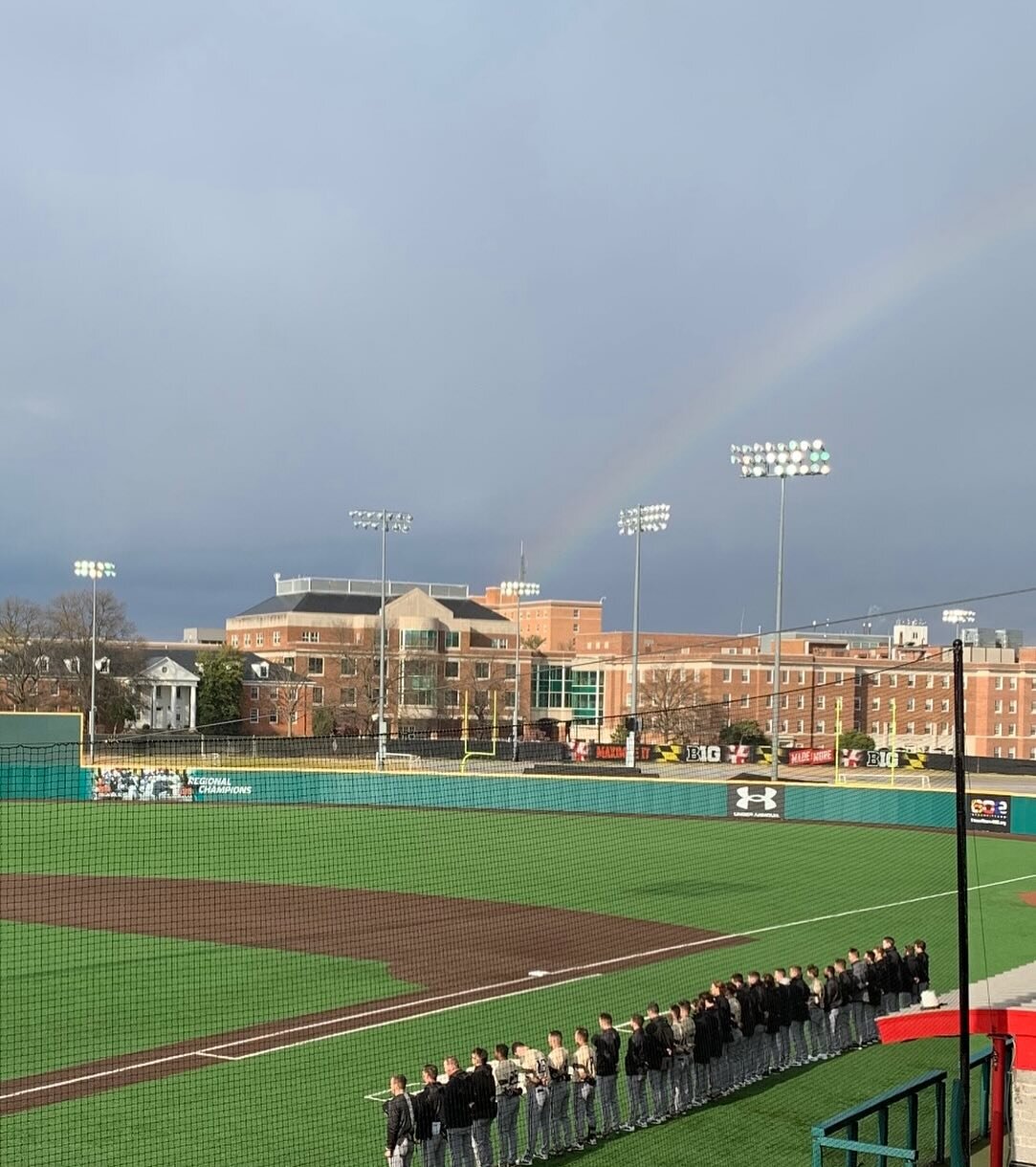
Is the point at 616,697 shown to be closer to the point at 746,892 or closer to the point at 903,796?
the point at 903,796

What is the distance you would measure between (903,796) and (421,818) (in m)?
15.0

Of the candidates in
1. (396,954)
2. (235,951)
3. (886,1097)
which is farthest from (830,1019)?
(235,951)

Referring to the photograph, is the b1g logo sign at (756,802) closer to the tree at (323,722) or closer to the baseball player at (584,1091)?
the baseball player at (584,1091)

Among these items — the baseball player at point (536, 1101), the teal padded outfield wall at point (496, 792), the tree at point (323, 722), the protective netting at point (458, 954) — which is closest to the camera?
the baseball player at point (536, 1101)

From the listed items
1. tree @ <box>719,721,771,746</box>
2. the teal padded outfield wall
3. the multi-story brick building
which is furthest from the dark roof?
the teal padded outfield wall

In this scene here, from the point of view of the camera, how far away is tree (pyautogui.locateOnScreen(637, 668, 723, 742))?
8600 cm

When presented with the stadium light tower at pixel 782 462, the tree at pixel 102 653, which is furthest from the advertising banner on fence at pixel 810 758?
the tree at pixel 102 653

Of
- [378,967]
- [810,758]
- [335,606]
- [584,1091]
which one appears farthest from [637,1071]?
[335,606]

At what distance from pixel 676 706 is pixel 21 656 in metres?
41.4

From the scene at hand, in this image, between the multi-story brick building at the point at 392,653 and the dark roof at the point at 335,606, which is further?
the dark roof at the point at 335,606

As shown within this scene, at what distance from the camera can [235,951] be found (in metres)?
22.6

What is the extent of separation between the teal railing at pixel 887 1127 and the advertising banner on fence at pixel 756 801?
3227 cm

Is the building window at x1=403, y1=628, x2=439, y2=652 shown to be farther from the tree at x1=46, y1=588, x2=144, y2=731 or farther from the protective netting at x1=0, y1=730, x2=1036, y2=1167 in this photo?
the protective netting at x1=0, y1=730, x2=1036, y2=1167

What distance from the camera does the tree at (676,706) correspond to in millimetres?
86000
